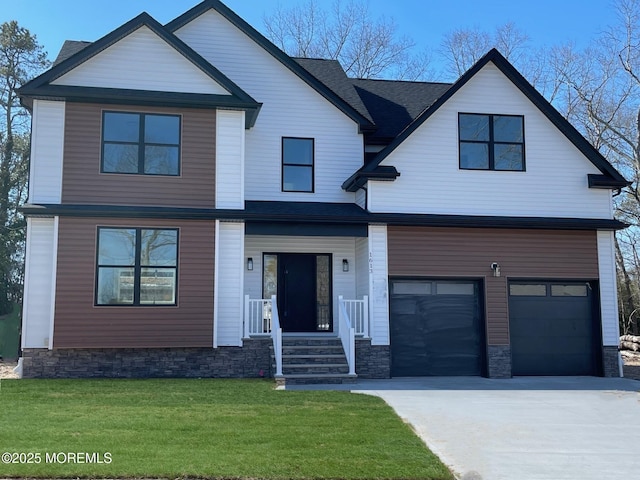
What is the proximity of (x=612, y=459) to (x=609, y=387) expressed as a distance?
6.24 m

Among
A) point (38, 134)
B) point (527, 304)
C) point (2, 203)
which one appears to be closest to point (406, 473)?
point (527, 304)

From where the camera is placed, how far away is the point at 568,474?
6.91 metres

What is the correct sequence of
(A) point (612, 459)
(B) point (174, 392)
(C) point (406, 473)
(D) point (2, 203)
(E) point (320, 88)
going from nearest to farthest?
(C) point (406, 473)
(A) point (612, 459)
(B) point (174, 392)
(E) point (320, 88)
(D) point (2, 203)

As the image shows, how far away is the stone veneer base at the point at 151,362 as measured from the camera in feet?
43.1

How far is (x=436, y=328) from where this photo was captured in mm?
15047

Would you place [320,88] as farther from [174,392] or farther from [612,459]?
[612,459]

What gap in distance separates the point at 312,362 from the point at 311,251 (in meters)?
3.47

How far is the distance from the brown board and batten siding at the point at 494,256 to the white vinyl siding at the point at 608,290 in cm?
20

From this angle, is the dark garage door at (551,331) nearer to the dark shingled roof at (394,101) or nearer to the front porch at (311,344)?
the front porch at (311,344)

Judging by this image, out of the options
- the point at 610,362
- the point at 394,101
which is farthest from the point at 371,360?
the point at 394,101

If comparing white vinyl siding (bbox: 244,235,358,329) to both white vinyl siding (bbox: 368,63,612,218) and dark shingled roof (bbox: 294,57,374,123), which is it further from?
dark shingled roof (bbox: 294,57,374,123)

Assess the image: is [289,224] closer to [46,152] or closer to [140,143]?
[140,143]

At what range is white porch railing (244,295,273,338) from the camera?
14000 mm
